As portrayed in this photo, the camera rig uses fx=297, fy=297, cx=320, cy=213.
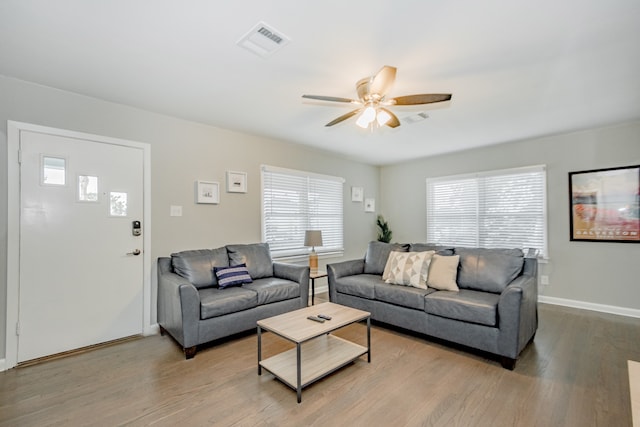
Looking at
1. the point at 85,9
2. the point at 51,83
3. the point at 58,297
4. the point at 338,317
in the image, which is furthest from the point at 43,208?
the point at 338,317

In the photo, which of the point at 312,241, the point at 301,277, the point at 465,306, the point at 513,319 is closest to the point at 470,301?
the point at 465,306

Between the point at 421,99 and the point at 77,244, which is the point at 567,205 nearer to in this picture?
the point at 421,99

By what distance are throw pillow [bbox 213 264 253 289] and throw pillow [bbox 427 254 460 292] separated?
2023 millimetres

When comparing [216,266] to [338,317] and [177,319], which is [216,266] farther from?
[338,317]

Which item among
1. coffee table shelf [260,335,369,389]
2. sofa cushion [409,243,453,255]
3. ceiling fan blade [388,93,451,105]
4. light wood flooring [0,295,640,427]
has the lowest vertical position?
light wood flooring [0,295,640,427]

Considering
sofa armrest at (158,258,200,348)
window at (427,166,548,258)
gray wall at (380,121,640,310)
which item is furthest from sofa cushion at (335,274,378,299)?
gray wall at (380,121,640,310)

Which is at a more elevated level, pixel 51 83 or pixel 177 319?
pixel 51 83

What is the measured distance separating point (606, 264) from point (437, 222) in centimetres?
229

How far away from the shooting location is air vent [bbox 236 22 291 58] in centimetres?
190

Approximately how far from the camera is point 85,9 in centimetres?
173

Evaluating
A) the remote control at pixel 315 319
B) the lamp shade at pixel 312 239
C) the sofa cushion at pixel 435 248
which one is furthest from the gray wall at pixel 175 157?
the sofa cushion at pixel 435 248

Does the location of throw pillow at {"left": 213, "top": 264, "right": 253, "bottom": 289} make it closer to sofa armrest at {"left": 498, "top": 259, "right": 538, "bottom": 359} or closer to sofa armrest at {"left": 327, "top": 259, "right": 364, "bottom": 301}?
sofa armrest at {"left": 327, "top": 259, "right": 364, "bottom": 301}

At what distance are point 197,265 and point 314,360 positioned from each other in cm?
166

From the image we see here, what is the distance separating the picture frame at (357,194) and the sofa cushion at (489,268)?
268cm
